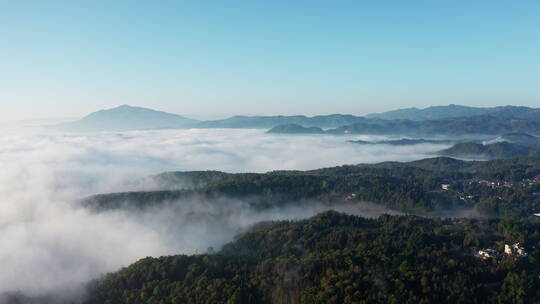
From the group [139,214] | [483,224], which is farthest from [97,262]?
[483,224]

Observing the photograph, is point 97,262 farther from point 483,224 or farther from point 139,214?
point 483,224

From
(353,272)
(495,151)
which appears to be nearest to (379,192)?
(353,272)

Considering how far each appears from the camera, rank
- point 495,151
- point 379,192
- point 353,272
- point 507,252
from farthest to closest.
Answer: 1. point 495,151
2. point 379,192
3. point 507,252
4. point 353,272

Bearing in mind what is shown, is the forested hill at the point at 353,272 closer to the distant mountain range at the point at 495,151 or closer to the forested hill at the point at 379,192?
the forested hill at the point at 379,192

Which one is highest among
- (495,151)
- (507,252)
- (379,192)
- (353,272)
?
(495,151)

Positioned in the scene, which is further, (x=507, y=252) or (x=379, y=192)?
→ (x=379, y=192)

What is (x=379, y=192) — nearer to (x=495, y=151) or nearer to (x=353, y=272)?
(x=353, y=272)

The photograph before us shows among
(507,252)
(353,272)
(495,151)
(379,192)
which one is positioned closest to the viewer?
(353,272)
